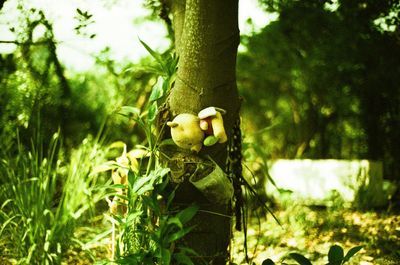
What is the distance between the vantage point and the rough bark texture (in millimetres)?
1495

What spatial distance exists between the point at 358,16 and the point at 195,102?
233cm

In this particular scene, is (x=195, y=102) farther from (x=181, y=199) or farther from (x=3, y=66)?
(x=3, y=66)

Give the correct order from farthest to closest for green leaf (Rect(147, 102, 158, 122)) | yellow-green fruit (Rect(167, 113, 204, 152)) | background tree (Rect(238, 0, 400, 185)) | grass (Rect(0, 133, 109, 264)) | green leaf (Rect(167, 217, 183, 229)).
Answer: background tree (Rect(238, 0, 400, 185)), grass (Rect(0, 133, 109, 264)), green leaf (Rect(147, 102, 158, 122)), yellow-green fruit (Rect(167, 113, 204, 152)), green leaf (Rect(167, 217, 183, 229))

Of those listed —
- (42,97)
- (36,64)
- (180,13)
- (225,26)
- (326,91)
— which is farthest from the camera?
(326,91)

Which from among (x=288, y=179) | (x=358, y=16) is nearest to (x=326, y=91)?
(x=288, y=179)

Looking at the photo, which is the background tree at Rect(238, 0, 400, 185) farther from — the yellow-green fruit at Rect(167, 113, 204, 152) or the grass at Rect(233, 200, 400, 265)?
the yellow-green fruit at Rect(167, 113, 204, 152)

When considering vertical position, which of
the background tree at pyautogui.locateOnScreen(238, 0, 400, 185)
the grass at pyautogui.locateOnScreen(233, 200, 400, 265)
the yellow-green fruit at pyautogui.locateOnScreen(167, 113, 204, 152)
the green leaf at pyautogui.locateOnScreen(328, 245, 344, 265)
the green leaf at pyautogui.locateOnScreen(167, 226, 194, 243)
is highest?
the background tree at pyautogui.locateOnScreen(238, 0, 400, 185)

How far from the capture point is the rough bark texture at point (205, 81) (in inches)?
58.9

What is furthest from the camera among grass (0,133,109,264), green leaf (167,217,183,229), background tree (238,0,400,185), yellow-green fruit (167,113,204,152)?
background tree (238,0,400,185)

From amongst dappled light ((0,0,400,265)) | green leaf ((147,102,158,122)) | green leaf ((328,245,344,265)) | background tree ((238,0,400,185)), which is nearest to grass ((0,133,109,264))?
dappled light ((0,0,400,265))

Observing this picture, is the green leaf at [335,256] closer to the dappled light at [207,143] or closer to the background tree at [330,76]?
the dappled light at [207,143]

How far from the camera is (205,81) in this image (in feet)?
4.96

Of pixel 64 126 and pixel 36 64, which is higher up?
pixel 36 64

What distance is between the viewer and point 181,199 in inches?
59.9
